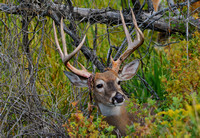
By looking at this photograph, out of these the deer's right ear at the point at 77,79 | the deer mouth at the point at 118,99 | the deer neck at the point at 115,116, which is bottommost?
the deer neck at the point at 115,116

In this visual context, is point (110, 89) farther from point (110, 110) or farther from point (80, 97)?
point (80, 97)

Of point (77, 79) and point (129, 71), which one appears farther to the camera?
point (129, 71)

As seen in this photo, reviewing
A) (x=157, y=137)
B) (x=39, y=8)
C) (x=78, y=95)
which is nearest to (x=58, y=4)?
(x=39, y=8)

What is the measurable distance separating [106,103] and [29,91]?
3.36ft

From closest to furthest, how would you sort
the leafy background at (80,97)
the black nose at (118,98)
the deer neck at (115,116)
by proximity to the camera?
the leafy background at (80,97) < the black nose at (118,98) < the deer neck at (115,116)

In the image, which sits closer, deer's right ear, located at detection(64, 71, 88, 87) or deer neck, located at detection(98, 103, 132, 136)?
deer neck, located at detection(98, 103, 132, 136)

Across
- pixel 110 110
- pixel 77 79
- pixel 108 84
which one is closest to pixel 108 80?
pixel 108 84

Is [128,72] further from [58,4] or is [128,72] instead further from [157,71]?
[58,4]

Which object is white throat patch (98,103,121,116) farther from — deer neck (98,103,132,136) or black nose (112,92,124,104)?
black nose (112,92,124,104)

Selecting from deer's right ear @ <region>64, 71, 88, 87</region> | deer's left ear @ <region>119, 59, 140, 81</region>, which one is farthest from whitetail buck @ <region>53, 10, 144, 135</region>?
deer's left ear @ <region>119, 59, 140, 81</region>

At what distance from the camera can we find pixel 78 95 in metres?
4.72

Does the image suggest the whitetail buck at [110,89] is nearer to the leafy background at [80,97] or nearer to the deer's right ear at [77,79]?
the deer's right ear at [77,79]

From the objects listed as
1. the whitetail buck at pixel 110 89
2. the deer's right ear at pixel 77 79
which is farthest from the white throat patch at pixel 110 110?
the deer's right ear at pixel 77 79

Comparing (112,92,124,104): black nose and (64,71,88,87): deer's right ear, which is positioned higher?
(64,71,88,87): deer's right ear
